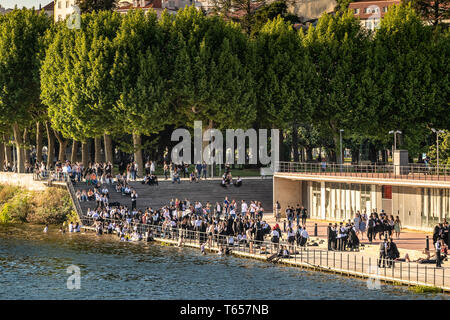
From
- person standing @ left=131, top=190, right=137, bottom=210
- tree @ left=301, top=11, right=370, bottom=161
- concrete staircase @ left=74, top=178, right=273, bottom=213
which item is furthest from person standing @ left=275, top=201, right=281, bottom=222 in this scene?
tree @ left=301, top=11, right=370, bottom=161

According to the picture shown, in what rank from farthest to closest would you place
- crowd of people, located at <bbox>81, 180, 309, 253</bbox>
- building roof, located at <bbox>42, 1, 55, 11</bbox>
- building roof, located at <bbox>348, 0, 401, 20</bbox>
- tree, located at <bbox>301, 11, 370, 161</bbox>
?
building roof, located at <bbox>42, 1, 55, 11</bbox> < building roof, located at <bbox>348, 0, 401, 20</bbox> < tree, located at <bbox>301, 11, 370, 161</bbox> < crowd of people, located at <bbox>81, 180, 309, 253</bbox>

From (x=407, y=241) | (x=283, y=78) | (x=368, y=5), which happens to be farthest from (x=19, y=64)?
(x=368, y=5)

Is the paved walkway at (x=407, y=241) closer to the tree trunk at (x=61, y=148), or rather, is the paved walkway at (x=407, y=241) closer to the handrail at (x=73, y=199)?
the handrail at (x=73, y=199)

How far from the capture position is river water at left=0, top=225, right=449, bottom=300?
42.2 metres

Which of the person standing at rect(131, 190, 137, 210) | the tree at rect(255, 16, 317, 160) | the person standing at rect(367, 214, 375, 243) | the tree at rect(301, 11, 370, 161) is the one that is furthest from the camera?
the tree at rect(255, 16, 317, 160)

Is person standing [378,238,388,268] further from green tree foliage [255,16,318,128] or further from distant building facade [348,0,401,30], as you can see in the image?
distant building facade [348,0,401,30]

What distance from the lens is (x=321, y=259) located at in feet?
157

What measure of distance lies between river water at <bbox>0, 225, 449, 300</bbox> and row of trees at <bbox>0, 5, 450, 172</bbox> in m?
19.9

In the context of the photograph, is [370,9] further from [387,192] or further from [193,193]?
[387,192]

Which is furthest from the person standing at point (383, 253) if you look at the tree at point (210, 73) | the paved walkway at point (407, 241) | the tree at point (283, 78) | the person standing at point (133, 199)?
the tree at point (210, 73)

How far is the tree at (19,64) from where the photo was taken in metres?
82.8
